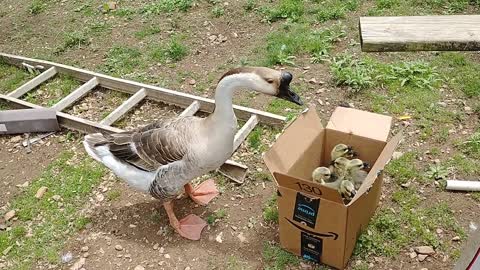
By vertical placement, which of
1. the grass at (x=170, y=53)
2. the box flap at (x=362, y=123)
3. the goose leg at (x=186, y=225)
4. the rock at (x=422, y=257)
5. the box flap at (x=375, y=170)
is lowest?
the rock at (x=422, y=257)

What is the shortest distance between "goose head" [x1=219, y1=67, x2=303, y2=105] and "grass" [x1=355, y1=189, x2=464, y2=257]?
1022 millimetres

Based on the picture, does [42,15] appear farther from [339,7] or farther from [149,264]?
[149,264]

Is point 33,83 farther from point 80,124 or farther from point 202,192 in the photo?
point 202,192

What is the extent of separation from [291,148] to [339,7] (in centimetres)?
308

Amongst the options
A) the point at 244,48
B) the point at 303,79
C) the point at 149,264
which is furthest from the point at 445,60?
the point at 149,264

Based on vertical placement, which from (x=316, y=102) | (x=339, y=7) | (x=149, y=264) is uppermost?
(x=339, y=7)

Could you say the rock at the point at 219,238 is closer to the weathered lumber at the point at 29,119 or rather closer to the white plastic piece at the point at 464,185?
the white plastic piece at the point at 464,185

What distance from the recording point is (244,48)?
526cm

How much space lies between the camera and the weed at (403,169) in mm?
3566

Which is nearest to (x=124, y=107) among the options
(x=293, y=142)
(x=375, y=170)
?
(x=293, y=142)

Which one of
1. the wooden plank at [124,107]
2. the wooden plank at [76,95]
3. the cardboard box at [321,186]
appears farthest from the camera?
the wooden plank at [76,95]

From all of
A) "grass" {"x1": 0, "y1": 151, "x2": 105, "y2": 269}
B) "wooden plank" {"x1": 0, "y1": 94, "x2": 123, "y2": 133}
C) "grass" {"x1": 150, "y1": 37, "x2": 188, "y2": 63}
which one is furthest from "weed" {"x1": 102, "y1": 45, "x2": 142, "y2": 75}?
"grass" {"x1": 0, "y1": 151, "x2": 105, "y2": 269}

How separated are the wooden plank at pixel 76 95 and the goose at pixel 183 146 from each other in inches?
46.8

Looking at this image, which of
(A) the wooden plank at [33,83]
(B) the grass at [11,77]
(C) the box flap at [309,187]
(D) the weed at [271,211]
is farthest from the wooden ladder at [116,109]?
(C) the box flap at [309,187]
